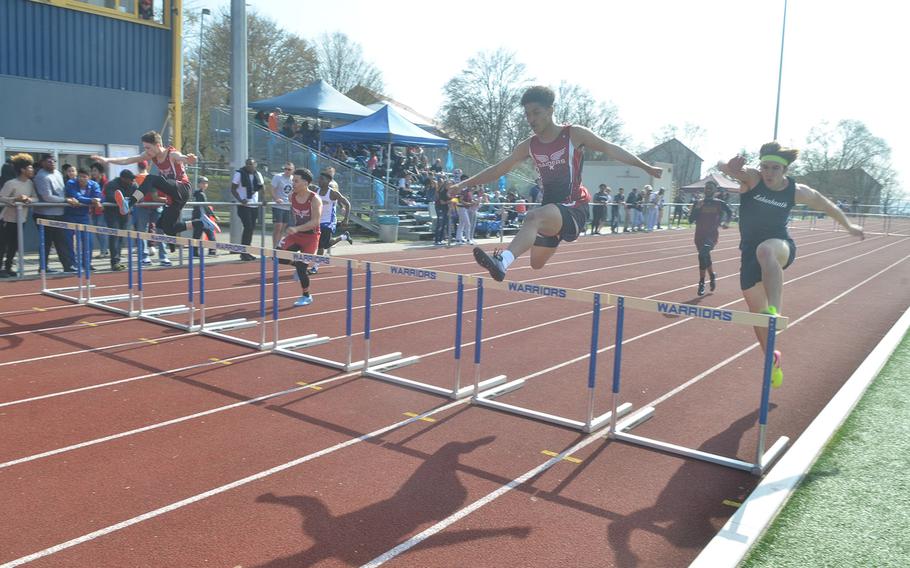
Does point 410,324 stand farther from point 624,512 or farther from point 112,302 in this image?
point 624,512

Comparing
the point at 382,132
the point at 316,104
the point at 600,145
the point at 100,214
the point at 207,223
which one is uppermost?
the point at 316,104

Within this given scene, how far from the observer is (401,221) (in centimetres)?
2227

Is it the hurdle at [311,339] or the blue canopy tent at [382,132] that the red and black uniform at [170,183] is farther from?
the blue canopy tent at [382,132]

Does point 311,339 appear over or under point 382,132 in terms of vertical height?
under

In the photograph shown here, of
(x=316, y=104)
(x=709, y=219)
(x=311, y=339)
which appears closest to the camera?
(x=311, y=339)

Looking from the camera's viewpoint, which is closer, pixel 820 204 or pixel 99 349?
pixel 820 204

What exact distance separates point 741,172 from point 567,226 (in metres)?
1.62

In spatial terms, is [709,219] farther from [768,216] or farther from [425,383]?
[425,383]

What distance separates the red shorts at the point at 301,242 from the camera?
9.80 meters

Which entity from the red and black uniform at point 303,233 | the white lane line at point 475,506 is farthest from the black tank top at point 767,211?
the red and black uniform at point 303,233

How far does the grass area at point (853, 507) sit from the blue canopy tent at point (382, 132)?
A: 18.0m

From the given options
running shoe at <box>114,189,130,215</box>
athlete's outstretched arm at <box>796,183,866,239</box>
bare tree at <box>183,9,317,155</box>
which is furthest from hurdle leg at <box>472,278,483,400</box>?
bare tree at <box>183,9,317,155</box>

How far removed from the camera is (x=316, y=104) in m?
24.3

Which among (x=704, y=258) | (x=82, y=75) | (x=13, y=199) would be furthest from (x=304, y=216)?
(x=82, y=75)
